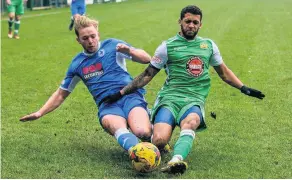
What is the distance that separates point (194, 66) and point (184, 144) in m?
0.98

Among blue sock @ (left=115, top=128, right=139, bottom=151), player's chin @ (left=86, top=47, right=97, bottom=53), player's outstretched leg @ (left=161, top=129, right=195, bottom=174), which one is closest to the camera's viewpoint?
player's outstretched leg @ (left=161, top=129, right=195, bottom=174)

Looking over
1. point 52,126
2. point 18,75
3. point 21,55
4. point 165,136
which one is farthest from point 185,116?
point 21,55

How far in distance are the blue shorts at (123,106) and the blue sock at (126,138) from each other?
1.13ft

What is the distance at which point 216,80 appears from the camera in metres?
11.6

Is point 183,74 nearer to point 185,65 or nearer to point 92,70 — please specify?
point 185,65

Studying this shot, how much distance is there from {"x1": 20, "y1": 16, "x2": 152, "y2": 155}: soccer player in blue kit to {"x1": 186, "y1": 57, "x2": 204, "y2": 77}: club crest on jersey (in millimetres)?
462

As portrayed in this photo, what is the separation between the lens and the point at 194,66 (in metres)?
6.66

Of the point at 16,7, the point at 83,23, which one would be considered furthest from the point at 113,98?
the point at 16,7

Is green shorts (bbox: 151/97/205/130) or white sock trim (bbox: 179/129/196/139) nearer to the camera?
white sock trim (bbox: 179/129/196/139)

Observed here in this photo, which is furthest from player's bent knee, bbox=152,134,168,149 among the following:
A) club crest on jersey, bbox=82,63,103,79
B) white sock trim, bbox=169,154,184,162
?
club crest on jersey, bbox=82,63,103,79

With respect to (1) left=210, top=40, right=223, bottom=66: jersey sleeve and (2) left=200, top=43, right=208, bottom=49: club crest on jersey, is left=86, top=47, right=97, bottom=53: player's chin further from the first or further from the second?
(1) left=210, top=40, right=223, bottom=66: jersey sleeve

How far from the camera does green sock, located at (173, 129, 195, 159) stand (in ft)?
19.6

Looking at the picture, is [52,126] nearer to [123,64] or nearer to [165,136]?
[123,64]

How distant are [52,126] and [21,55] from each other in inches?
299
